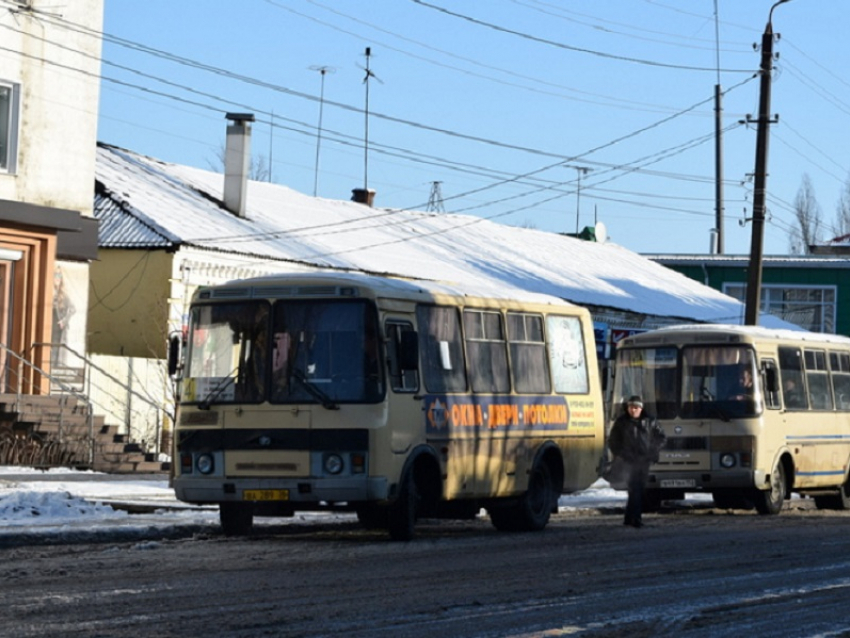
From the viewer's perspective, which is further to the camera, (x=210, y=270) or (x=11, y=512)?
(x=210, y=270)

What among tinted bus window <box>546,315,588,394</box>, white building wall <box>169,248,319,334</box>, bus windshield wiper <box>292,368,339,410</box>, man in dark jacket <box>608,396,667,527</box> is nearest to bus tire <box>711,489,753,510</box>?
man in dark jacket <box>608,396,667,527</box>

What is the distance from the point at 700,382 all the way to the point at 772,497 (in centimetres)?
203

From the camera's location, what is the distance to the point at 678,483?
27.1 metres

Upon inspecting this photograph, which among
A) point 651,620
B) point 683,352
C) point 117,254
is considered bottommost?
point 651,620

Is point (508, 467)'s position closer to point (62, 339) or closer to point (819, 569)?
point (819, 569)

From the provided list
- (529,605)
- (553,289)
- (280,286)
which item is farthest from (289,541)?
(553,289)

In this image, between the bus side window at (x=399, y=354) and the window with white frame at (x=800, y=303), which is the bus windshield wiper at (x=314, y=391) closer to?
the bus side window at (x=399, y=354)

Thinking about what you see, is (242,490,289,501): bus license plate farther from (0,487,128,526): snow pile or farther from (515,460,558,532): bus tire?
(515,460,558,532): bus tire

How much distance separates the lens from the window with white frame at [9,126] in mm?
34156

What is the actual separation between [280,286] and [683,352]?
9.96 metres

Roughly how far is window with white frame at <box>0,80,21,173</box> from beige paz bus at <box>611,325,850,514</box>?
12.7m

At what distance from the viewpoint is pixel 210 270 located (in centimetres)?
4034

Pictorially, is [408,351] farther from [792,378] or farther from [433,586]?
[792,378]

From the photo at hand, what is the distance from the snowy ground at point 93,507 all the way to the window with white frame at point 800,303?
50008 millimetres
